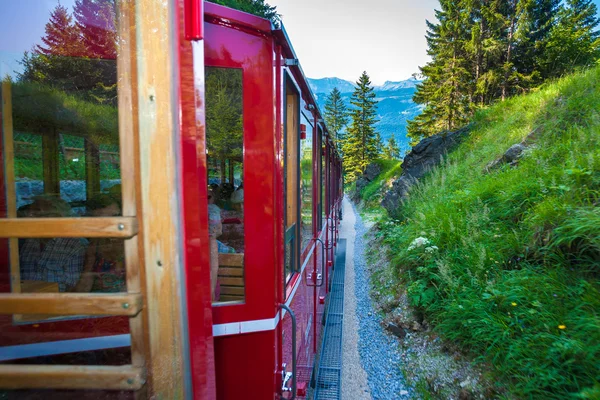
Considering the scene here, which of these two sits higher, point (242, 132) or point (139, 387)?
point (242, 132)

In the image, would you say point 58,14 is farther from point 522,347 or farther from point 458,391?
point 458,391

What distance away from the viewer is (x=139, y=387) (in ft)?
3.43

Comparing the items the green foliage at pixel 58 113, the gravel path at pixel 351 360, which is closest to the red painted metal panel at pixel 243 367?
the green foliage at pixel 58 113

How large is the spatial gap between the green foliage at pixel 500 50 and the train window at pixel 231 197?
17.8 m

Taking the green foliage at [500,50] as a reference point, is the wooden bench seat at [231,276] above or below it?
below

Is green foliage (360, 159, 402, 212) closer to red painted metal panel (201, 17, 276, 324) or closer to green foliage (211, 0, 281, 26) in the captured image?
green foliage (211, 0, 281, 26)

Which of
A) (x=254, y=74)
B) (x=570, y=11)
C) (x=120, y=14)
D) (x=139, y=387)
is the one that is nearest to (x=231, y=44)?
(x=254, y=74)

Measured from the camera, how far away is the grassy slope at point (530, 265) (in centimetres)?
251

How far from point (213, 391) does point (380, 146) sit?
61285 millimetres

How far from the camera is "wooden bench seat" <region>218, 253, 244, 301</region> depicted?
1.75 metres

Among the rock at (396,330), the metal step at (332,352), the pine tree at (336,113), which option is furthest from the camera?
the pine tree at (336,113)

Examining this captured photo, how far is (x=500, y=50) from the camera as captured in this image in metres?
16.1

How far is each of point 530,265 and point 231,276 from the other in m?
3.20

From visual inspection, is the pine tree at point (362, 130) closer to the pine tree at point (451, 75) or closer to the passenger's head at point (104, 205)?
the pine tree at point (451, 75)
